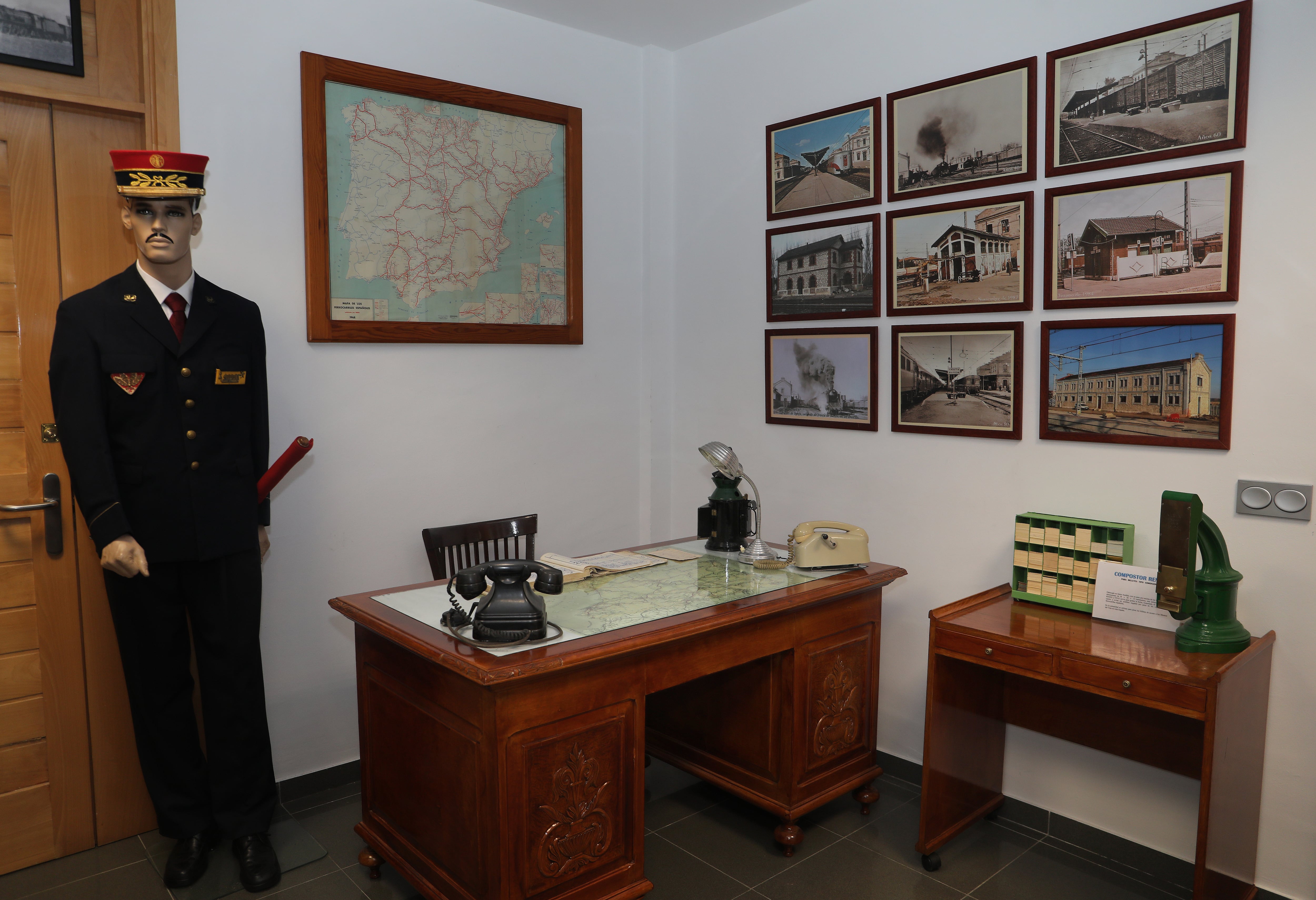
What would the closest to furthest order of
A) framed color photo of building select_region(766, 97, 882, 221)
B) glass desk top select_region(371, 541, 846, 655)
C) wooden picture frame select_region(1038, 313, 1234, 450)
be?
glass desk top select_region(371, 541, 846, 655), wooden picture frame select_region(1038, 313, 1234, 450), framed color photo of building select_region(766, 97, 882, 221)

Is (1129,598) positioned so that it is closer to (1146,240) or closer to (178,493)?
(1146,240)

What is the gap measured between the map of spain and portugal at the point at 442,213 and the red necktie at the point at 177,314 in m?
0.61

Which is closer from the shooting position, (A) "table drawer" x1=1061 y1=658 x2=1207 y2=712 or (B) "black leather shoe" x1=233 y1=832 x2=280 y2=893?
(A) "table drawer" x1=1061 y1=658 x2=1207 y2=712

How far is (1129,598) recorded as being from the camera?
98.0 inches

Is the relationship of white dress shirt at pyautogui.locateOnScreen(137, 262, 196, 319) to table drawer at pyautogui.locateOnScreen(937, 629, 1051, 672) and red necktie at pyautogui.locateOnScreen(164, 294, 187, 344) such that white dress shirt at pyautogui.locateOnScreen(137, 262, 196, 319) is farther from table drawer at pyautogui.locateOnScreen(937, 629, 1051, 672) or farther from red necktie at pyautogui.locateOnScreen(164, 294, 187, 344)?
table drawer at pyautogui.locateOnScreen(937, 629, 1051, 672)

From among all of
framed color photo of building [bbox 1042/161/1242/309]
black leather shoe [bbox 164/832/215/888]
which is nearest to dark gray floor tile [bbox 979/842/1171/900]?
framed color photo of building [bbox 1042/161/1242/309]

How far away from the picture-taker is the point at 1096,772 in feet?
9.16

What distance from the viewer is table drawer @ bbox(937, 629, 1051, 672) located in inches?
93.8

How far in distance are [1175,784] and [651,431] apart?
2.40 metres

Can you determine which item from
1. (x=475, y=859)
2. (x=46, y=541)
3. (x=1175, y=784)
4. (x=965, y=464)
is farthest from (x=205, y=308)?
(x=1175, y=784)

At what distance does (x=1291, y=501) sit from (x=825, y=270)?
5.58 feet

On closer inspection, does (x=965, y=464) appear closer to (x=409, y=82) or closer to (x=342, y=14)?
(x=409, y=82)

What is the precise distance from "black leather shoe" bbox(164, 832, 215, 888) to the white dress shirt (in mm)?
1549

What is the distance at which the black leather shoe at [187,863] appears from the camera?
2.55 meters
